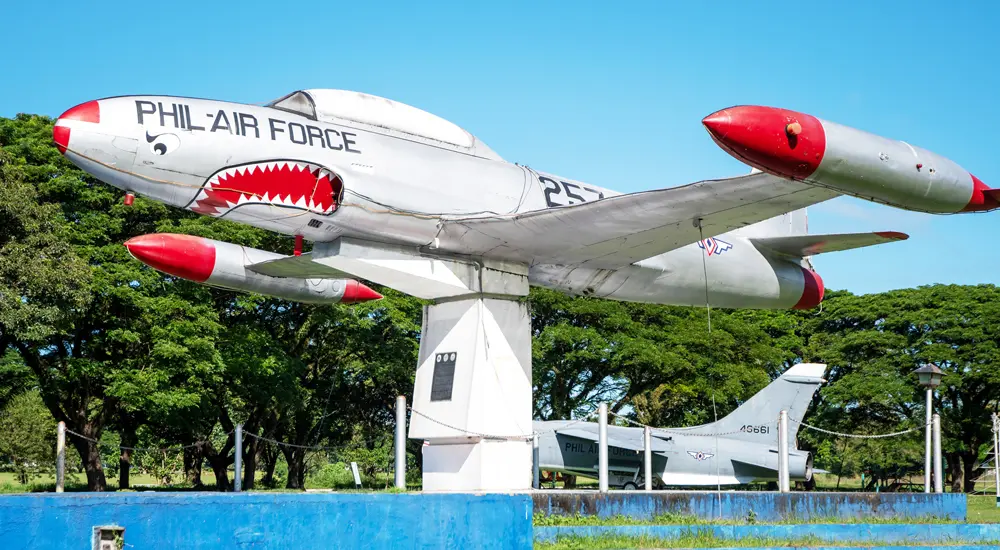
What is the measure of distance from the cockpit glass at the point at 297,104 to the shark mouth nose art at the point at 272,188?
86 cm

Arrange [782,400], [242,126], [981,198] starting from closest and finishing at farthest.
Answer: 1. [981,198]
2. [242,126]
3. [782,400]

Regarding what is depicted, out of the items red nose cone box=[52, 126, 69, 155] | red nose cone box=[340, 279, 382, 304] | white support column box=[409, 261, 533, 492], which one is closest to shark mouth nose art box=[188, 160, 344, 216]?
red nose cone box=[52, 126, 69, 155]

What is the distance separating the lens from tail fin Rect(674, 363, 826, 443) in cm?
2786

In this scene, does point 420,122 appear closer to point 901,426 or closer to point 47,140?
point 47,140

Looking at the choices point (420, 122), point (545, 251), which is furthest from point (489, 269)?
point (420, 122)

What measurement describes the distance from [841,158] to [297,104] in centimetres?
695

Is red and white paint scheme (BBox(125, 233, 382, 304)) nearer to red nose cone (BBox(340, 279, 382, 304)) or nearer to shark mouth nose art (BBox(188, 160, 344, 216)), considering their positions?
red nose cone (BBox(340, 279, 382, 304))

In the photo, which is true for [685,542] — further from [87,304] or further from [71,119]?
[87,304]

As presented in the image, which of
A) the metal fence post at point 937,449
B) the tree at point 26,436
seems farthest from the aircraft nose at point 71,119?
the tree at point 26,436

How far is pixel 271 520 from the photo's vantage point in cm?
839

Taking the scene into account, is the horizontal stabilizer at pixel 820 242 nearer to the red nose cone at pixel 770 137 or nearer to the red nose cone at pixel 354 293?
the red nose cone at pixel 770 137

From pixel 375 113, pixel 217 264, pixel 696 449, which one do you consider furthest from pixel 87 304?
pixel 696 449

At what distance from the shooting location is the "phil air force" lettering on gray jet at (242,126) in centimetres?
1114

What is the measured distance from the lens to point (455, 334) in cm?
1356
